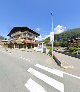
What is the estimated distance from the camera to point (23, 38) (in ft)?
208

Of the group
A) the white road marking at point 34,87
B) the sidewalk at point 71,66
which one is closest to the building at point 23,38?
the sidewalk at point 71,66

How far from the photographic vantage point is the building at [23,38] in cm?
5997

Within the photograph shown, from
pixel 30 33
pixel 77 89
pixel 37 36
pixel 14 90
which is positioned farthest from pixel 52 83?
pixel 37 36

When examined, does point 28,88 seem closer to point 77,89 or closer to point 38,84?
point 38,84

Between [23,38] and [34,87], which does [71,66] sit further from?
[23,38]

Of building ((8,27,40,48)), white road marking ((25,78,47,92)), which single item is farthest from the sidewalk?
building ((8,27,40,48))

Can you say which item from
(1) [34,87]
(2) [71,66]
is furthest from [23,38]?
(1) [34,87]

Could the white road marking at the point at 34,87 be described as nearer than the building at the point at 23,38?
Yes

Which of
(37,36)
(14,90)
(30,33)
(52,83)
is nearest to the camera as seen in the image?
(14,90)

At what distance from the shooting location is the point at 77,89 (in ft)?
23.7

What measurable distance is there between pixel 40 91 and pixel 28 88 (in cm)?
66

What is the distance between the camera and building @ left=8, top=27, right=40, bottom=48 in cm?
5997

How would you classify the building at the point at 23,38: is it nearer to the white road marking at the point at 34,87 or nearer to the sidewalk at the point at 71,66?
the sidewalk at the point at 71,66

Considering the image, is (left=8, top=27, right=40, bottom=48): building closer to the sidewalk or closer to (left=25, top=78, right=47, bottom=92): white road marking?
the sidewalk
